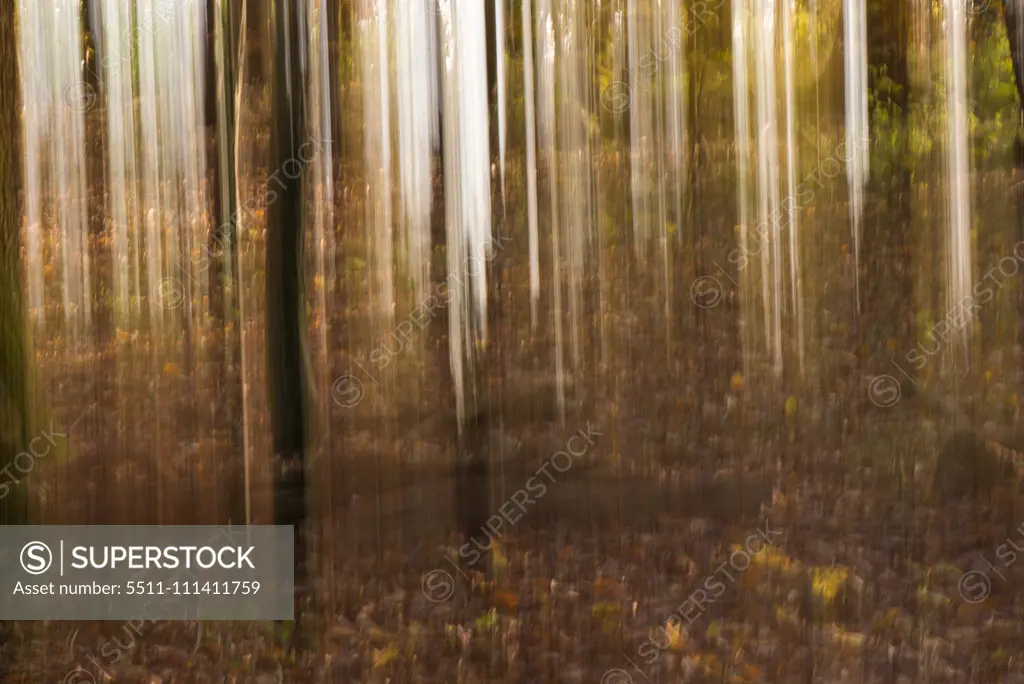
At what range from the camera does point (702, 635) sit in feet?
3.88

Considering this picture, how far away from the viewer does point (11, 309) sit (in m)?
1.23

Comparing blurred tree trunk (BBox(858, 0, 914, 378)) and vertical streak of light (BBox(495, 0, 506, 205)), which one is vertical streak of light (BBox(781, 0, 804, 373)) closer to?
blurred tree trunk (BBox(858, 0, 914, 378))

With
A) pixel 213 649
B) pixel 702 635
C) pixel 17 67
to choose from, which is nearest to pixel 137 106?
pixel 17 67

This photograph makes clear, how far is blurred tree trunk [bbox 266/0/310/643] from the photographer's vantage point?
3.95 ft

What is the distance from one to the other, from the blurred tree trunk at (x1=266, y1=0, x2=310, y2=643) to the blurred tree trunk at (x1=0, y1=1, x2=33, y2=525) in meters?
0.46

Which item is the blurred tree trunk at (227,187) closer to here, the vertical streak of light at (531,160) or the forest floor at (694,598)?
the forest floor at (694,598)

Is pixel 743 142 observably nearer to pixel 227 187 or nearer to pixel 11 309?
pixel 227 187

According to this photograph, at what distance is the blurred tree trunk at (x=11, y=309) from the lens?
1.22m

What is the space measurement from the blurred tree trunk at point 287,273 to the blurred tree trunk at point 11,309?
458 mm

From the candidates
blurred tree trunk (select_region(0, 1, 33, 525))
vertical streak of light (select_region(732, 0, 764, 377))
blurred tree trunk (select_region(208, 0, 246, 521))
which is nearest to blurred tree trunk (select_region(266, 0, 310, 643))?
blurred tree trunk (select_region(208, 0, 246, 521))

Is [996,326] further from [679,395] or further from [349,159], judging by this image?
[349,159]

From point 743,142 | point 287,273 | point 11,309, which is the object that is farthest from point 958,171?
point 11,309

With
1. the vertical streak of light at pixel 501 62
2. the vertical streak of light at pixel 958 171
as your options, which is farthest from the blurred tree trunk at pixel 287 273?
the vertical streak of light at pixel 958 171

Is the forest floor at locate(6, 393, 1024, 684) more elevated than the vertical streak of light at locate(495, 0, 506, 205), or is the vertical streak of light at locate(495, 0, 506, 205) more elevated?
the vertical streak of light at locate(495, 0, 506, 205)
